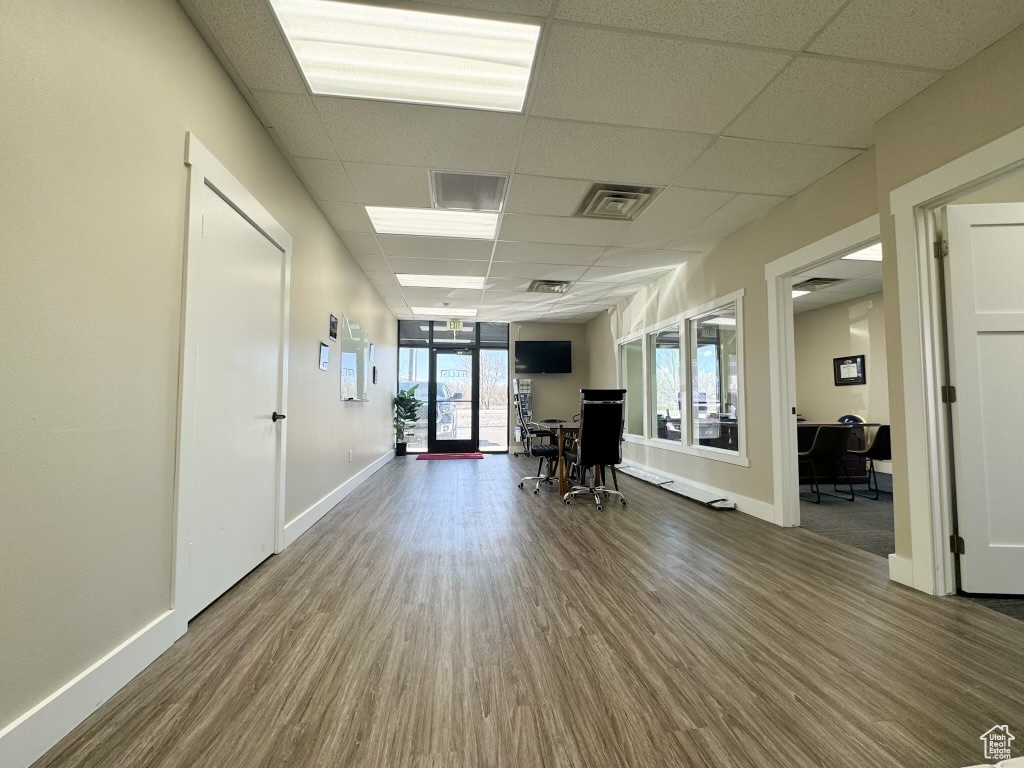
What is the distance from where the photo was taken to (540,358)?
29.1 feet

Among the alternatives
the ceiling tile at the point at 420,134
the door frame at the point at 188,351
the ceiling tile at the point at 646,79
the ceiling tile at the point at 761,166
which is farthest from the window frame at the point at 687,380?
the door frame at the point at 188,351

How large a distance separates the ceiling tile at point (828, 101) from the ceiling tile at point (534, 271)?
9.05 feet

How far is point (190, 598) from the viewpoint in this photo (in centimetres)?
187

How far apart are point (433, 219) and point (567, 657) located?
353cm

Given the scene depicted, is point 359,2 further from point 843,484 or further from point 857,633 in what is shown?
point 843,484

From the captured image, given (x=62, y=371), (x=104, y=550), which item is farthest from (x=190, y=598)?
(x=62, y=371)

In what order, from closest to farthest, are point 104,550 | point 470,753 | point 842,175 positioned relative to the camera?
1. point 470,753
2. point 104,550
3. point 842,175

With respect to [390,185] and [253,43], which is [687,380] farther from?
[253,43]

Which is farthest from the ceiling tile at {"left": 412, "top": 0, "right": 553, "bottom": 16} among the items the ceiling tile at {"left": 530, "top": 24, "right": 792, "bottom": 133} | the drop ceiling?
the ceiling tile at {"left": 530, "top": 24, "right": 792, "bottom": 133}

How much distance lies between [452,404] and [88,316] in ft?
25.1

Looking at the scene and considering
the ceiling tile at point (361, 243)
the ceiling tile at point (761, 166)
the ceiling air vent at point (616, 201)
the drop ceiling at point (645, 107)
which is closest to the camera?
the drop ceiling at point (645, 107)

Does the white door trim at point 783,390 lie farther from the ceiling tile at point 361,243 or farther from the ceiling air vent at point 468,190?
the ceiling tile at point 361,243

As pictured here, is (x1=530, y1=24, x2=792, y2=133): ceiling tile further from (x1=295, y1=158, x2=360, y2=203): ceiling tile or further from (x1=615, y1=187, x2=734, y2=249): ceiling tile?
(x1=295, y1=158, x2=360, y2=203): ceiling tile

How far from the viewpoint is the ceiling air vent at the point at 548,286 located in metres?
5.96
